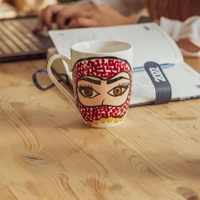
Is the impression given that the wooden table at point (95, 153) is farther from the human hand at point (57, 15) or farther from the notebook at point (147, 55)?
the human hand at point (57, 15)

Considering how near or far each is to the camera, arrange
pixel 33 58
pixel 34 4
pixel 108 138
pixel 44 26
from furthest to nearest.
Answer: pixel 34 4
pixel 44 26
pixel 33 58
pixel 108 138

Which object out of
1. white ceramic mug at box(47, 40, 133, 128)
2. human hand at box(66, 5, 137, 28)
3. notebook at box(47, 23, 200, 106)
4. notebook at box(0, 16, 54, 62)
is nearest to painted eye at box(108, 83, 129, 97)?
white ceramic mug at box(47, 40, 133, 128)

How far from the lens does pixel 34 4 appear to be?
10.4 feet

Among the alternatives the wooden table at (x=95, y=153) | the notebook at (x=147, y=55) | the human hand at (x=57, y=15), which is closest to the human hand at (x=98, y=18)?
the human hand at (x=57, y=15)

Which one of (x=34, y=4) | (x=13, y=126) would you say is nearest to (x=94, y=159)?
(x=13, y=126)

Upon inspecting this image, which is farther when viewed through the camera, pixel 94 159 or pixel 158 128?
pixel 158 128

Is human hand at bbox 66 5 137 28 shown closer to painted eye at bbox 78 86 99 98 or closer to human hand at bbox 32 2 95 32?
human hand at bbox 32 2 95 32

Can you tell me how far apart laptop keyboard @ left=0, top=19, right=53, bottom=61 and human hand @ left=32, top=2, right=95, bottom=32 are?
0.04 meters

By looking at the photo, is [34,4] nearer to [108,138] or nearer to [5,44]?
[5,44]

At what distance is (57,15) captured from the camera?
4.50 feet

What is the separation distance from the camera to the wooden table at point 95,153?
1.82 ft

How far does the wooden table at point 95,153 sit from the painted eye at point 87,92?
2.3 inches

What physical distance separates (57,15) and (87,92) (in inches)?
27.7

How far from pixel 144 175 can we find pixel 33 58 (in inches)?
24.7
